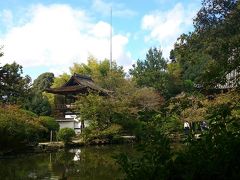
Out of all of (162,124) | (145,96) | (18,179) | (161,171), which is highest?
(145,96)

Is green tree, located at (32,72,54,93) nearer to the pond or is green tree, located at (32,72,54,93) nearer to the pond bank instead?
the pond bank

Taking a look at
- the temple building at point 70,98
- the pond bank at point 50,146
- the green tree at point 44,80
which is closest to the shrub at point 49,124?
the pond bank at point 50,146

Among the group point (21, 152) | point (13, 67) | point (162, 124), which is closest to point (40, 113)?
point (13, 67)

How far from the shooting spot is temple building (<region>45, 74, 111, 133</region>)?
35.2m

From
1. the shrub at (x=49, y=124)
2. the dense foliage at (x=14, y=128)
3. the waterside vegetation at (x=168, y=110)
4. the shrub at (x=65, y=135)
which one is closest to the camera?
the waterside vegetation at (x=168, y=110)

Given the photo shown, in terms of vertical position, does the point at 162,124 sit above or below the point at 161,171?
above

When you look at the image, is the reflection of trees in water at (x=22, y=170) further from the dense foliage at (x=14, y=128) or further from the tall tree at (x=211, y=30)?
the tall tree at (x=211, y=30)

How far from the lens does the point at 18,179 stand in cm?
1305

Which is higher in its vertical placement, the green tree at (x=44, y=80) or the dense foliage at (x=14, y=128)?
the green tree at (x=44, y=80)

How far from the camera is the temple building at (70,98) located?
115 feet

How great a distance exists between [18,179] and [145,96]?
26.6m

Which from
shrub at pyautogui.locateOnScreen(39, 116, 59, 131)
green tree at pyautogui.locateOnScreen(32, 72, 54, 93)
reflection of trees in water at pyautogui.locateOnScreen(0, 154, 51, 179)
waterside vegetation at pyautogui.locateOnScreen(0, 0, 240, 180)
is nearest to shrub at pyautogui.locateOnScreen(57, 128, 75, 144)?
waterside vegetation at pyautogui.locateOnScreen(0, 0, 240, 180)

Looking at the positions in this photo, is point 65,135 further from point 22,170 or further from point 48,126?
point 22,170

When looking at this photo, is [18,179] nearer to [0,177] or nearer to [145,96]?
[0,177]
